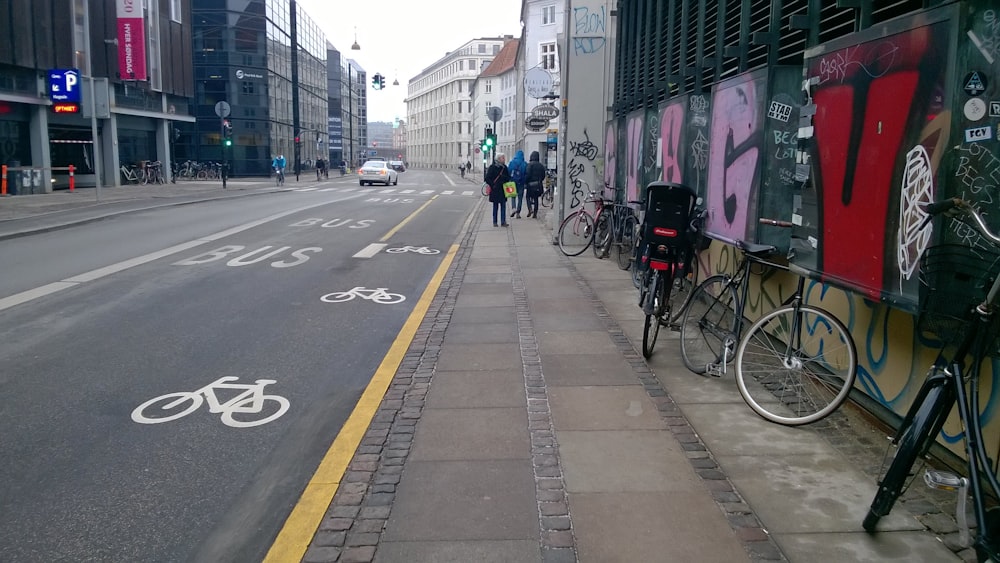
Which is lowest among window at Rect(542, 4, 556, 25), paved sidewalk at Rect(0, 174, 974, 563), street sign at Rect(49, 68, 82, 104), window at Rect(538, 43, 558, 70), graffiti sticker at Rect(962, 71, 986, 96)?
paved sidewalk at Rect(0, 174, 974, 563)

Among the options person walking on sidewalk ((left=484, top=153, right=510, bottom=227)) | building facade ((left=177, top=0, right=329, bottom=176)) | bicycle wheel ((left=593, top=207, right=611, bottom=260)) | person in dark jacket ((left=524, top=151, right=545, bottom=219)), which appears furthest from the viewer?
building facade ((left=177, top=0, right=329, bottom=176))

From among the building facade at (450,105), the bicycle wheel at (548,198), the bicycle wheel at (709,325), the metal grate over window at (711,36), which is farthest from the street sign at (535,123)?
the building facade at (450,105)

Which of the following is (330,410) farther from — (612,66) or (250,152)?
(250,152)

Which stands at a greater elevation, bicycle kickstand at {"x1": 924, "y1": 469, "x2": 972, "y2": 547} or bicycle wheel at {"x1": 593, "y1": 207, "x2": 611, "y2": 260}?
bicycle wheel at {"x1": 593, "y1": 207, "x2": 611, "y2": 260}

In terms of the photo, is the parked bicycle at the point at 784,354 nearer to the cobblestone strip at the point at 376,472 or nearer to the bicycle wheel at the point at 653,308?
the bicycle wheel at the point at 653,308

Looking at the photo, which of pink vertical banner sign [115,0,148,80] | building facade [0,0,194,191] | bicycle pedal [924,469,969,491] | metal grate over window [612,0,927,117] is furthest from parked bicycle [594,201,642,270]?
pink vertical banner sign [115,0,148,80]

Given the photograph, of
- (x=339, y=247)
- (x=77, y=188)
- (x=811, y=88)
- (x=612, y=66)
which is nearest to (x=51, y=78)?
(x=77, y=188)

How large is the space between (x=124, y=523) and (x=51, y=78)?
104 ft

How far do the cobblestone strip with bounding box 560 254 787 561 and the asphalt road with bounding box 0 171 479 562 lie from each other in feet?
7.04

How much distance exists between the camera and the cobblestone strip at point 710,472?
348 centimetres

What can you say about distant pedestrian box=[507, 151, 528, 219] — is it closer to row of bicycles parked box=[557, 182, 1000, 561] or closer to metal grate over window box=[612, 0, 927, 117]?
metal grate over window box=[612, 0, 927, 117]

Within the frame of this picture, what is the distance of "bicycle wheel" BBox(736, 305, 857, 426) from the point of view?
15.5ft

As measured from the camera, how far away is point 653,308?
6555 mm

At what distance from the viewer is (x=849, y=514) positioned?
12.4 ft
